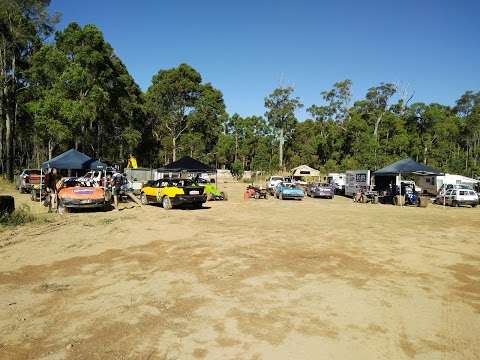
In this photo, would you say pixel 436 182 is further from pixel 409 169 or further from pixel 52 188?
pixel 52 188

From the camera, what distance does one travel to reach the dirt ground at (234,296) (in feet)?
13.4

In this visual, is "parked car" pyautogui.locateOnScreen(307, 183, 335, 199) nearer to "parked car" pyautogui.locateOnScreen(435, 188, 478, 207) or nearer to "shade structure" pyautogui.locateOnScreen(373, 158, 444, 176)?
"shade structure" pyautogui.locateOnScreen(373, 158, 444, 176)

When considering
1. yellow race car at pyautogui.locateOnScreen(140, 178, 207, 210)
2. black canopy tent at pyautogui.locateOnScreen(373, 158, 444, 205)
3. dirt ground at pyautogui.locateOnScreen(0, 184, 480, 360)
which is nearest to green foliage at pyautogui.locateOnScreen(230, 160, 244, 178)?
black canopy tent at pyautogui.locateOnScreen(373, 158, 444, 205)

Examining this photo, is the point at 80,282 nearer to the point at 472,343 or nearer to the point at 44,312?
the point at 44,312

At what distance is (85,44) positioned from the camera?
33.0m

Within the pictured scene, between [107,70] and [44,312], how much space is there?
111ft

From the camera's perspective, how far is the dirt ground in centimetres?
409

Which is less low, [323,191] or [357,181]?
[357,181]

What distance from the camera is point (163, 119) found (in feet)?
173

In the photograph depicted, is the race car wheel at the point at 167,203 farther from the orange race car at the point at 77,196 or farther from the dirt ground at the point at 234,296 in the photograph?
the dirt ground at the point at 234,296

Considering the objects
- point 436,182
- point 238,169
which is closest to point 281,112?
point 238,169

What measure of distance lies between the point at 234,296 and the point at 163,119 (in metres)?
49.1

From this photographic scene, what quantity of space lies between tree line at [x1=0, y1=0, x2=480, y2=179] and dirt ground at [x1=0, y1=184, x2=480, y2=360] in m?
25.6

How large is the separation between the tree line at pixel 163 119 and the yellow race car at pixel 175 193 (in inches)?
644
